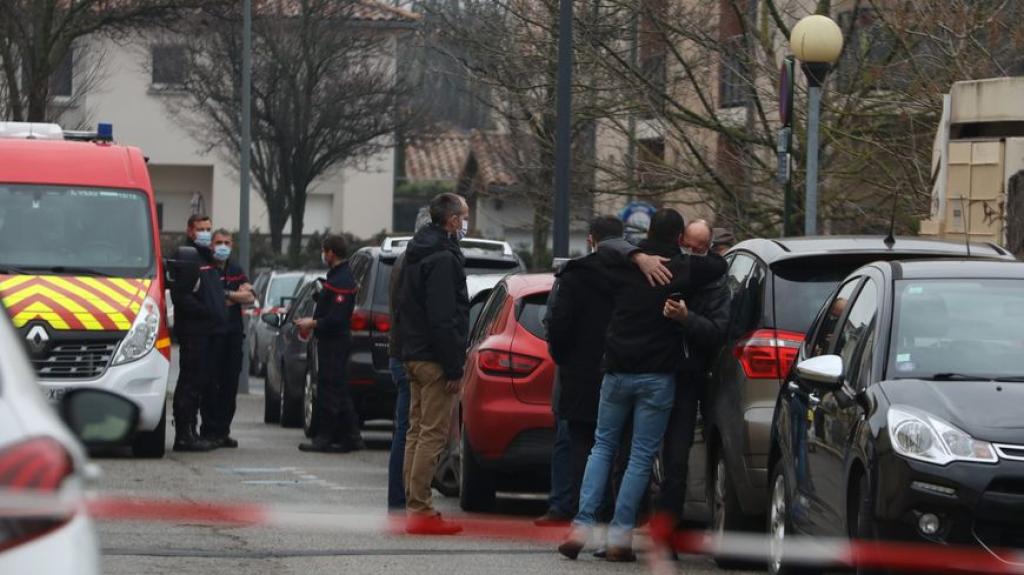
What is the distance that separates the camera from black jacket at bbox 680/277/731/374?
953 centimetres

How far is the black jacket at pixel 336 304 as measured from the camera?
15953mm

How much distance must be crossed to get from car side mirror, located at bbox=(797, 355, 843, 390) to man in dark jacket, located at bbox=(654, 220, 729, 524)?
4.63ft

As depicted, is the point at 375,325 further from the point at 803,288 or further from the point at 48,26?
the point at 48,26

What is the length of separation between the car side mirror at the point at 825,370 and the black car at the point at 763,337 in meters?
1.17

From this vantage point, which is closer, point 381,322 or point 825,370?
point 825,370

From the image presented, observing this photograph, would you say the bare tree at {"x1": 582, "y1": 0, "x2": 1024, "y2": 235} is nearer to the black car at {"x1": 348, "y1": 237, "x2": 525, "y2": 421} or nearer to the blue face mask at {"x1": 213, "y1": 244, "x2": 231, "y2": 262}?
the black car at {"x1": 348, "y1": 237, "x2": 525, "y2": 421}

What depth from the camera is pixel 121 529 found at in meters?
10.7

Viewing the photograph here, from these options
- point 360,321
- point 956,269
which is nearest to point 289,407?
point 360,321

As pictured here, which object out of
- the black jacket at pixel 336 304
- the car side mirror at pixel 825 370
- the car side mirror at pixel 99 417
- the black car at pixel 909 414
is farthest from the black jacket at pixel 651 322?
the black jacket at pixel 336 304

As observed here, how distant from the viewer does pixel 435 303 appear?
35.0ft

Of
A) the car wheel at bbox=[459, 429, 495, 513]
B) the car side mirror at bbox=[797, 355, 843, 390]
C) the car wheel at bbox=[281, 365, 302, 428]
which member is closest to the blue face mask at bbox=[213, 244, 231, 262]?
the car wheel at bbox=[281, 365, 302, 428]

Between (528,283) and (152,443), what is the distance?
4663mm

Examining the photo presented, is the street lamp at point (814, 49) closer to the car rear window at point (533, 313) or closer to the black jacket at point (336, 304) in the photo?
the car rear window at point (533, 313)

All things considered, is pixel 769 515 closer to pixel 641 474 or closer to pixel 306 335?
pixel 641 474
